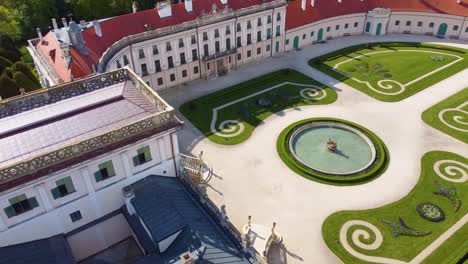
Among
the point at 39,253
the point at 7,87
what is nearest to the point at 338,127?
the point at 39,253

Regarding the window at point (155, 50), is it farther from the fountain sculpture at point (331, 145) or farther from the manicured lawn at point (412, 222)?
the manicured lawn at point (412, 222)

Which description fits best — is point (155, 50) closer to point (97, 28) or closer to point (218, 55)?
point (97, 28)

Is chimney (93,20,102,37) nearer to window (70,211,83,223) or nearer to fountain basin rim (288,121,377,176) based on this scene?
fountain basin rim (288,121,377,176)

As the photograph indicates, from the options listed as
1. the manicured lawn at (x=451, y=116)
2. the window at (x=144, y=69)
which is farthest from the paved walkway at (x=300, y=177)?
the window at (x=144, y=69)

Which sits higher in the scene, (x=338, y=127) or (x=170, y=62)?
(x=170, y=62)

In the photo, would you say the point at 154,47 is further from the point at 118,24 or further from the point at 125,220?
the point at 125,220
